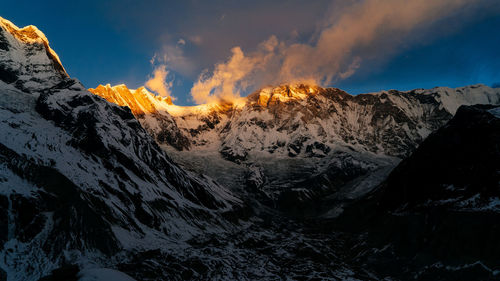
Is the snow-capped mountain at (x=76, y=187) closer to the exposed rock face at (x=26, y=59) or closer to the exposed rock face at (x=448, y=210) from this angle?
the exposed rock face at (x=26, y=59)

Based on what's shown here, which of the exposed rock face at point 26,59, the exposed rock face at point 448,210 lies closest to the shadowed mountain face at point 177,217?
the exposed rock face at point 448,210

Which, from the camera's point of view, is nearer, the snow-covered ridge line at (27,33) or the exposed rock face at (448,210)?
the exposed rock face at (448,210)

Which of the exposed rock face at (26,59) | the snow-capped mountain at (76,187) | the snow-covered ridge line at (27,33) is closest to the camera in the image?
the snow-capped mountain at (76,187)

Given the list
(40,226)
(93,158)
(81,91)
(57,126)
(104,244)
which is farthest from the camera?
(81,91)

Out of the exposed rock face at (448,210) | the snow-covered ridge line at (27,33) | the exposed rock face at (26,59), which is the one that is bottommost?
the exposed rock face at (448,210)

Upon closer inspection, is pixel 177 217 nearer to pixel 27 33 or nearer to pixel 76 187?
pixel 76 187

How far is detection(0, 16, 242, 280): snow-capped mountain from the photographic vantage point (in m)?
52.2

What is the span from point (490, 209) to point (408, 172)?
42.9 metres

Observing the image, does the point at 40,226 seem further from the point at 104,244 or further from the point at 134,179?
the point at 134,179

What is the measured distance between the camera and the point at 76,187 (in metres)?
70.2

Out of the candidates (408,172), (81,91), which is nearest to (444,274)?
(408,172)

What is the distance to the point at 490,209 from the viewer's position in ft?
185

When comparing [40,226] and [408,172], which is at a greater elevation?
[408,172]

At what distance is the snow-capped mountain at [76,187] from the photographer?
52156mm
